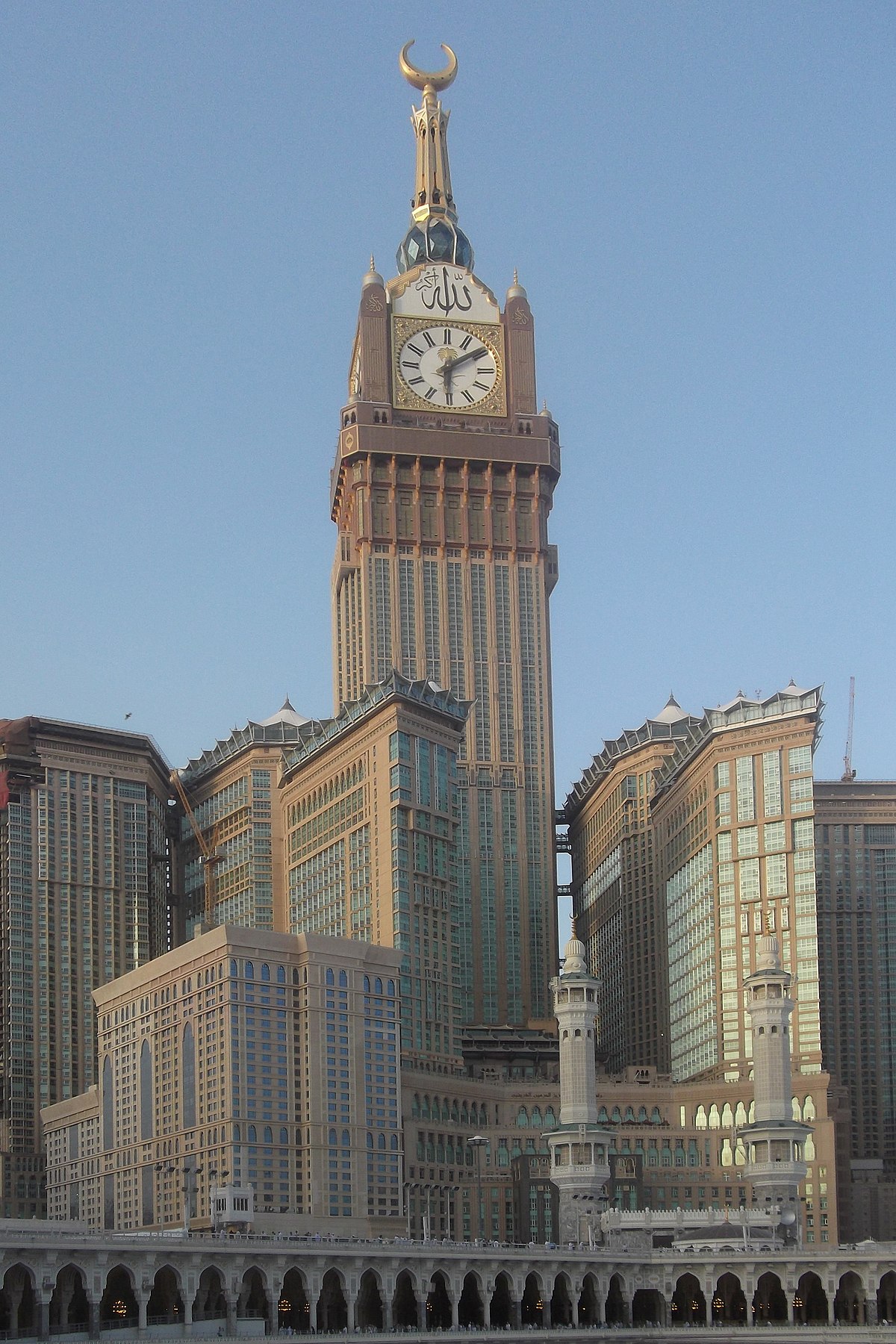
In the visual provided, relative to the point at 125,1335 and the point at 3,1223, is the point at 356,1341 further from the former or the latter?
the point at 3,1223

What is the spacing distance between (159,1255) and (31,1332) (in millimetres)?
12721

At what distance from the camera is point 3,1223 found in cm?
19012

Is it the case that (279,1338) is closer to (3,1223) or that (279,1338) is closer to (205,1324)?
(205,1324)

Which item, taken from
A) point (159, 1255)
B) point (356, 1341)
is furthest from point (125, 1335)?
point (356, 1341)

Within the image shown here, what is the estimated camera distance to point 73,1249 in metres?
189

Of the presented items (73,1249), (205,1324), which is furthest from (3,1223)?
(205,1324)

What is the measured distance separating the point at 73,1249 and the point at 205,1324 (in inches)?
673

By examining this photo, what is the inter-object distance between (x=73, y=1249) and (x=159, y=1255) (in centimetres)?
994

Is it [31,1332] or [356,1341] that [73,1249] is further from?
[356,1341]

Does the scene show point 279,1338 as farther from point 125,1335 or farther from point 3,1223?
point 3,1223

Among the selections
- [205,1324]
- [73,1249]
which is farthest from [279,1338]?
[73,1249]

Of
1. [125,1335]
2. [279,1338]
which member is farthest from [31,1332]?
[279,1338]

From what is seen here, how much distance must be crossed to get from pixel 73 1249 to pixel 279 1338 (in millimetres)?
20006

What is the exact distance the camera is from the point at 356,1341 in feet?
655
